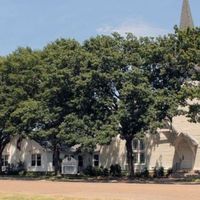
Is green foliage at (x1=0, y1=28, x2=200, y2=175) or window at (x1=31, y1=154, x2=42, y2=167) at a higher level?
green foliage at (x1=0, y1=28, x2=200, y2=175)

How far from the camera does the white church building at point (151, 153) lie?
5625cm

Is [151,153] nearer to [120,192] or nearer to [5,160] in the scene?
[5,160]

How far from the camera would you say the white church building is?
185 ft

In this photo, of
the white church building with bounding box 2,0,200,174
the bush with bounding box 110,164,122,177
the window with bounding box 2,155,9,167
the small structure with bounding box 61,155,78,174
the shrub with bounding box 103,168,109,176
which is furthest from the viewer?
the window with bounding box 2,155,9,167

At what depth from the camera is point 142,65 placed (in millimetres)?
46406

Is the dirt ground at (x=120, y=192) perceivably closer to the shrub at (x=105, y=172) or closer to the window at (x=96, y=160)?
the shrub at (x=105, y=172)

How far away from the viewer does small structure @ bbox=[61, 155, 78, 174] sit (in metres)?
65.9

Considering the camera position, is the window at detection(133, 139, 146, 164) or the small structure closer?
the window at detection(133, 139, 146, 164)

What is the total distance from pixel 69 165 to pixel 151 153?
39.5 feet

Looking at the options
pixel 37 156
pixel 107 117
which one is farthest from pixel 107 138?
pixel 37 156

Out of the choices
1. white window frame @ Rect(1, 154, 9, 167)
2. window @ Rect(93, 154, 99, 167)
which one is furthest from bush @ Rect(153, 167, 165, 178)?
white window frame @ Rect(1, 154, 9, 167)

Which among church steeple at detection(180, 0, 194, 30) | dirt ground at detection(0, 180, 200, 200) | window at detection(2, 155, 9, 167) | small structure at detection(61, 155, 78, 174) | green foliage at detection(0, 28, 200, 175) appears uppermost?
church steeple at detection(180, 0, 194, 30)

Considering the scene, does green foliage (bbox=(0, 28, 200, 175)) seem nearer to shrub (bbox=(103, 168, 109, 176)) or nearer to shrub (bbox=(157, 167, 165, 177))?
shrub (bbox=(157, 167, 165, 177))

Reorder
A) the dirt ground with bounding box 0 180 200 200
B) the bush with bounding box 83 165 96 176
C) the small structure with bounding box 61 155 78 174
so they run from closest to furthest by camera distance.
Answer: the dirt ground with bounding box 0 180 200 200
the bush with bounding box 83 165 96 176
the small structure with bounding box 61 155 78 174
